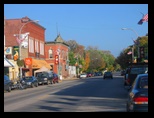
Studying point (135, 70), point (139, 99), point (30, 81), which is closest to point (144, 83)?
point (139, 99)

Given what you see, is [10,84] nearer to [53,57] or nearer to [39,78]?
[39,78]

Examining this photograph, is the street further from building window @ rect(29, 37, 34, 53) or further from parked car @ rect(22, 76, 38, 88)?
building window @ rect(29, 37, 34, 53)

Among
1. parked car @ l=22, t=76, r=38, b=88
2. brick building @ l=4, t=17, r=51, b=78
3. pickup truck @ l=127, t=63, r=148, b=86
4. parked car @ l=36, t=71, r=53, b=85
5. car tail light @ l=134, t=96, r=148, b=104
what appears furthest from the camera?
brick building @ l=4, t=17, r=51, b=78

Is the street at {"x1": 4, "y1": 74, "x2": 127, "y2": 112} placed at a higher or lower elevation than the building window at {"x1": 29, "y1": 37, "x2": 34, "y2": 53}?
lower

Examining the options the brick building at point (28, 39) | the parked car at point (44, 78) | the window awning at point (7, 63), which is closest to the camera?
the window awning at point (7, 63)

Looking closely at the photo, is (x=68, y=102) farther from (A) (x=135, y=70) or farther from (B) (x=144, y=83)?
(B) (x=144, y=83)

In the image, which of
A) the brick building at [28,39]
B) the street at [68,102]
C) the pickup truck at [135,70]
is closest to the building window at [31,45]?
the brick building at [28,39]

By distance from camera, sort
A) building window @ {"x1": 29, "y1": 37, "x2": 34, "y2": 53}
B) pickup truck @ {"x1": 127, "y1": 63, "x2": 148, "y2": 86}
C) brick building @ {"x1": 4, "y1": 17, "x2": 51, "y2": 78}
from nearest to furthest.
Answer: pickup truck @ {"x1": 127, "y1": 63, "x2": 148, "y2": 86}
brick building @ {"x1": 4, "y1": 17, "x2": 51, "y2": 78}
building window @ {"x1": 29, "y1": 37, "x2": 34, "y2": 53}

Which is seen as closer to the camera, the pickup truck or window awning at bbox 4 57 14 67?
the pickup truck

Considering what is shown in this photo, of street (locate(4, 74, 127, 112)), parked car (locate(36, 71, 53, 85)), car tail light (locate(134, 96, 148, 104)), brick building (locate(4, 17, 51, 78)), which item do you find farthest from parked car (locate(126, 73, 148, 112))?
brick building (locate(4, 17, 51, 78))

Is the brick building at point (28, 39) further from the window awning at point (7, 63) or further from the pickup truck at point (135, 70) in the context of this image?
the pickup truck at point (135, 70)

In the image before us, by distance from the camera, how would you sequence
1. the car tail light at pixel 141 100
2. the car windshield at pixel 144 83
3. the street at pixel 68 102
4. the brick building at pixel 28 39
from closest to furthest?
the car tail light at pixel 141 100 → the car windshield at pixel 144 83 → the street at pixel 68 102 → the brick building at pixel 28 39
